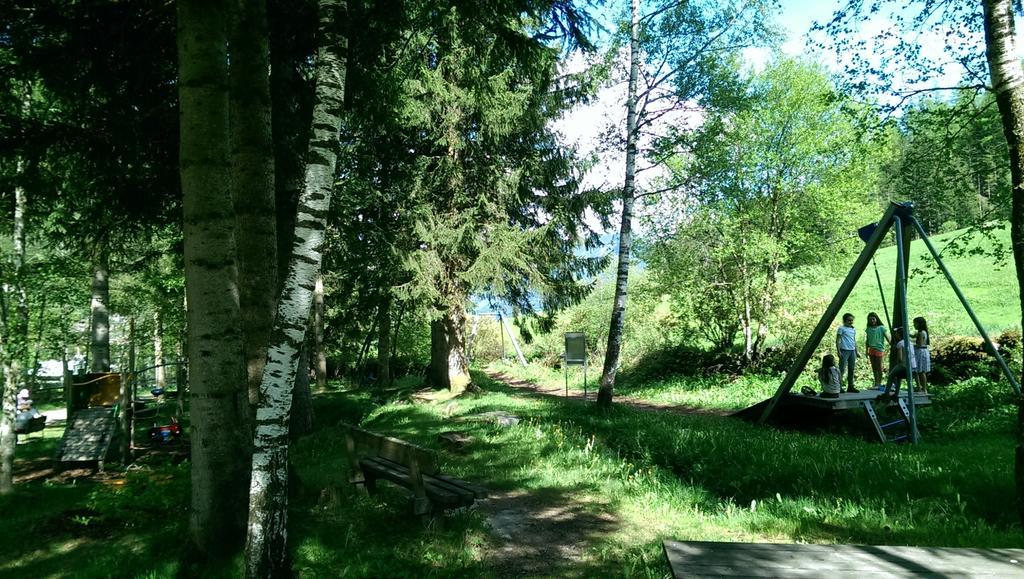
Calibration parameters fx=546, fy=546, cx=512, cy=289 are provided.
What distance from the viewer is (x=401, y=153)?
56.3 ft

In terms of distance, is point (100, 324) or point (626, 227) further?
point (100, 324)

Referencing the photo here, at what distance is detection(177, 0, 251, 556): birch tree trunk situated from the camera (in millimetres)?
4363

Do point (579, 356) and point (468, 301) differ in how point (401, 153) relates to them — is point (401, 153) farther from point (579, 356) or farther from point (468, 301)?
point (579, 356)

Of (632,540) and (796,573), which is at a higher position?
(796,573)

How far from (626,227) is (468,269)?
509cm

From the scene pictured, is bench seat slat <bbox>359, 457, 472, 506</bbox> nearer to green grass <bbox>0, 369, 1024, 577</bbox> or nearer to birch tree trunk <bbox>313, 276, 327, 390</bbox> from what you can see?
green grass <bbox>0, 369, 1024, 577</bbox>

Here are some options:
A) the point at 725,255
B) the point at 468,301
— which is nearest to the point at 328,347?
the point at 468,301

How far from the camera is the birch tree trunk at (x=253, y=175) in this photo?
17.5 feet

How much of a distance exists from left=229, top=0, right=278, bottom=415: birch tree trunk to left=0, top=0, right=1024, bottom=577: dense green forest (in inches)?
1.1

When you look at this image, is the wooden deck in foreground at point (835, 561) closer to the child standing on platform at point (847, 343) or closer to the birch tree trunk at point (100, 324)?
the child standing on platform at point (847, 343)

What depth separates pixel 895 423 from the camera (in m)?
9.62

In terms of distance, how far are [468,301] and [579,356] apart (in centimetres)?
374

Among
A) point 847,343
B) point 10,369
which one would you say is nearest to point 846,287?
point 847,343

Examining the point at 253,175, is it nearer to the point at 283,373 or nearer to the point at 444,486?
the point at 283,373
